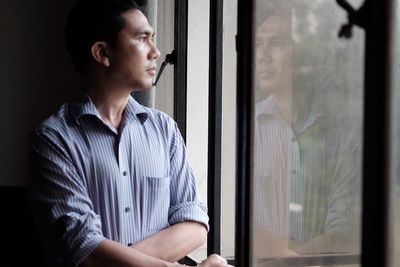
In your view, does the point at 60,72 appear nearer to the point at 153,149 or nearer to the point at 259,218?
the point at 153,149

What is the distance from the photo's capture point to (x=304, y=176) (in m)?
0.86

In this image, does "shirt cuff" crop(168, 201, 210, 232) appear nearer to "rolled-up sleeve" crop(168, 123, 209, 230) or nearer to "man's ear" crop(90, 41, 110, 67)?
"rolled-up sleeve" crop(168, 123, 209, 230)

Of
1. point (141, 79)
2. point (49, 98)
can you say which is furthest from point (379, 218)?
point (49, 98)

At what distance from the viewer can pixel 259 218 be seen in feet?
3.29

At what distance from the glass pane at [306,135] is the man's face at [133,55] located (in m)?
0.41

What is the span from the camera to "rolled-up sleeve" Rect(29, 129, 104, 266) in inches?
44.4

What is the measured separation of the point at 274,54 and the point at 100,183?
0.50 meters

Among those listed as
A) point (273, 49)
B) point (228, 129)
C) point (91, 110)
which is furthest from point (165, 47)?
point (273, 49)

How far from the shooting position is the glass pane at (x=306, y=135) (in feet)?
2.37

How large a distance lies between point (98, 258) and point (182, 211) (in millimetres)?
243

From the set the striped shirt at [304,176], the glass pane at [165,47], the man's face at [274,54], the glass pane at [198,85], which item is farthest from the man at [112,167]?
the glass pane at [165,47]

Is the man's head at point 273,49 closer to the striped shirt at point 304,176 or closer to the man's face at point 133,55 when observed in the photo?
the striped shirt at point 304,176

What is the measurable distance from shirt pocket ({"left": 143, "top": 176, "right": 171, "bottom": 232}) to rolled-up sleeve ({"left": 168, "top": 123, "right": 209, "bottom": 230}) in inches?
1.2

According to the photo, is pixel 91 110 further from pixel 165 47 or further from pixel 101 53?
pixel 165 47
